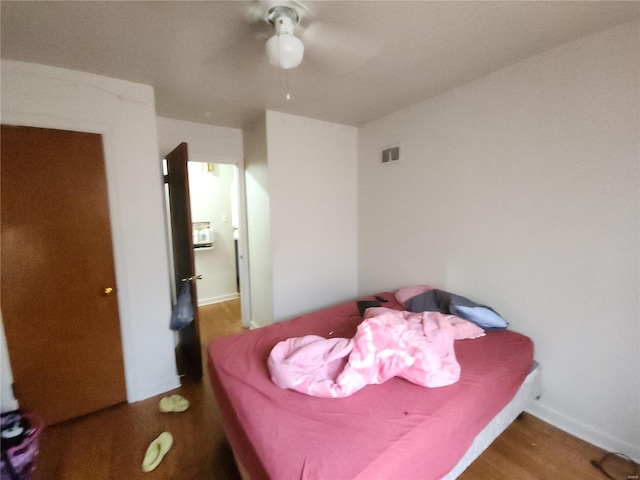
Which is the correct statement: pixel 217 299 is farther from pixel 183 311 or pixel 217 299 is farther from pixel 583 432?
pixel 583 432

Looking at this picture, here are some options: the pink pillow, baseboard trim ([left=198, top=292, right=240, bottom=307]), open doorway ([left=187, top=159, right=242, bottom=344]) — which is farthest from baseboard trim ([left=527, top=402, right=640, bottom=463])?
baseboard trim ([left=198, top=292, right=240, bottom=307])

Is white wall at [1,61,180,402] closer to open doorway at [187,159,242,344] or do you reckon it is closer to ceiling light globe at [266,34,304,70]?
ceiling light globe at [266,34,304,70]

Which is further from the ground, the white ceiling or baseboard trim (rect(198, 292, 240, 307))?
the white ceiling

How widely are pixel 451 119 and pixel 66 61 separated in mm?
2733

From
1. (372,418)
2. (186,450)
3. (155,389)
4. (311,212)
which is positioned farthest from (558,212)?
(155,389)

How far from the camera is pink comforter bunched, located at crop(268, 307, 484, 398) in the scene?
1280mm

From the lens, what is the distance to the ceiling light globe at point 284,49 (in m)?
1.24

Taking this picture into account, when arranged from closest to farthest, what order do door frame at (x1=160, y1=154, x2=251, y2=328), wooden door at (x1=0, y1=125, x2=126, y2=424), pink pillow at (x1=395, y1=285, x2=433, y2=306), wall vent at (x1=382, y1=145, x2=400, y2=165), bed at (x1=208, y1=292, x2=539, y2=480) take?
bed at (x1=208, y1=292, x2=539, y2=480), wooden door at (x1=0, y1=125, x2=126, y2=424), pink pillow at (x1=395, y1=285, x2=433, y2=306), wall vent at (x1=382, y1=145, x2=400, y2=165), door frame at (x1=160, y1=154, x2=251, y2=328)

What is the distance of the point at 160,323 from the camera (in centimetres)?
221

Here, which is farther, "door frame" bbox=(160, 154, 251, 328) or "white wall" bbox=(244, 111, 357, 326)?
"door frame" bbox=(160, 154, 251, 328)

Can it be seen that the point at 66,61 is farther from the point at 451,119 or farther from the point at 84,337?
the point at 451,119

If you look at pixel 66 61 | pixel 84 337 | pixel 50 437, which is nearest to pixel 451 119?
pixel 66 61

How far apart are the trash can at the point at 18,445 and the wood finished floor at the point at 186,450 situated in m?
0.26

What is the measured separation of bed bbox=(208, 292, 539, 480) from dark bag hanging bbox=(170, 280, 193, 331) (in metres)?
0.70
